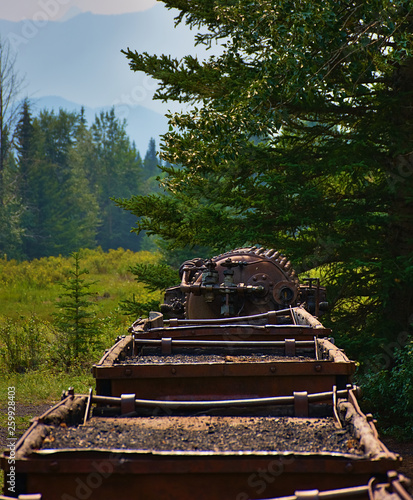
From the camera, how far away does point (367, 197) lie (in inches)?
464

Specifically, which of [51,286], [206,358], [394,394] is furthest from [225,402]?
[51,286]

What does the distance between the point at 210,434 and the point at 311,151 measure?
9.58 metres

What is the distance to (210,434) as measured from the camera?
3254 mm

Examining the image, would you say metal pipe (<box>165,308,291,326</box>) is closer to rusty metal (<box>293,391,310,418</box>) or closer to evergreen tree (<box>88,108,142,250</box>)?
rusty metal (<box>293,391,310,418</box>)

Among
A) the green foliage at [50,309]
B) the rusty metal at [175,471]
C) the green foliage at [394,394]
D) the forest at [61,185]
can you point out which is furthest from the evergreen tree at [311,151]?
the forest at [61,185]

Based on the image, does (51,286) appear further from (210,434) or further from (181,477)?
(181,477)

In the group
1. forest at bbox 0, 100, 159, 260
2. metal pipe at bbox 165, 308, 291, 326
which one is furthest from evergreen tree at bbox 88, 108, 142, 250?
metal pipe at bbox 165, 308, 291, 326

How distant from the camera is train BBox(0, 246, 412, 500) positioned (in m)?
2.64

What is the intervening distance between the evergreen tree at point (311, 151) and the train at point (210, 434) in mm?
5438

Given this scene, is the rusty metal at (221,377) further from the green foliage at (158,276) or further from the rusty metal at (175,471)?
the green foliage at (158,276)

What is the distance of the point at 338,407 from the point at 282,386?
928mm

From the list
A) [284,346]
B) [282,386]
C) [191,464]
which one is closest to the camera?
[191,464]

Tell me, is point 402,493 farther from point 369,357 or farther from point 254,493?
point 369,357

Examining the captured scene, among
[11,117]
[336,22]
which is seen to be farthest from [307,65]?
[11,117]
